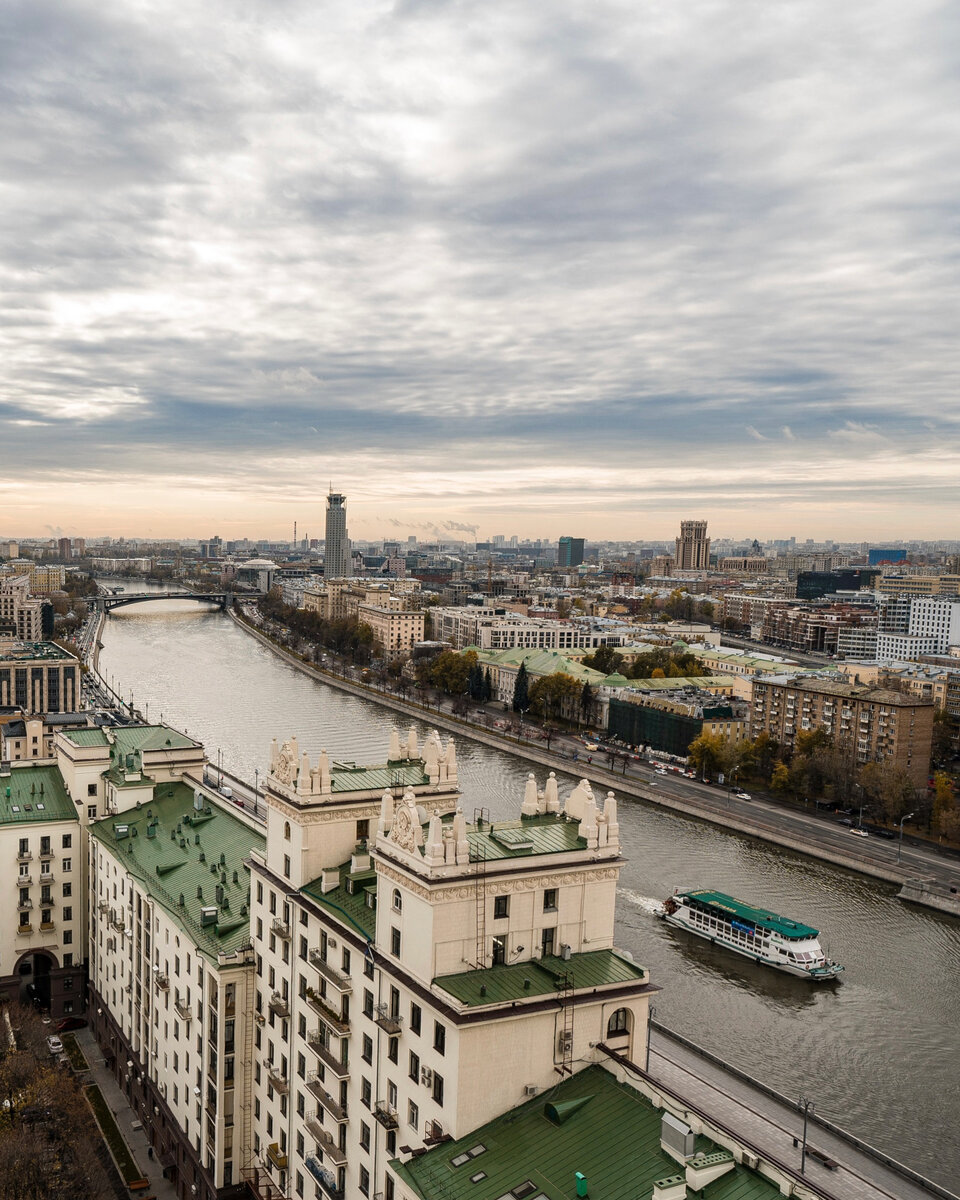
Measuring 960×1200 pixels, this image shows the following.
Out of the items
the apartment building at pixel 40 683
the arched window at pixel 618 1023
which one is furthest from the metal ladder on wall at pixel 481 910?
the apartment building at pixel 40 683

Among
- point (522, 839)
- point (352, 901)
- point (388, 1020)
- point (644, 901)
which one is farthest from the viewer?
point (644, 901)

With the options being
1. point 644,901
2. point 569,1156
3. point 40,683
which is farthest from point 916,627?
point 569,1156

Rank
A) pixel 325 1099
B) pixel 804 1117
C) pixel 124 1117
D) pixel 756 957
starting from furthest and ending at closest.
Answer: pixel 756 957 → pixel 124 1117 → pixel 804 1117 → pixel 325 1099

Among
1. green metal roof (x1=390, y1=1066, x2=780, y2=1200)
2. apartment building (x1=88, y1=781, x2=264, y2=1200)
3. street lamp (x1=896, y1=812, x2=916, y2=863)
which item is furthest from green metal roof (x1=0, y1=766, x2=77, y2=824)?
street lamp (x1=896, y1=812, x2=916, y2=863)

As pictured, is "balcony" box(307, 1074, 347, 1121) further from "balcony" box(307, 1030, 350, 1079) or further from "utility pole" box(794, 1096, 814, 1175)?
"utility pole" box(794, 1096, 814, 1175)

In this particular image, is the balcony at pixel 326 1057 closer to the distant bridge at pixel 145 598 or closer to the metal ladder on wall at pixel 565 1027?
the metal ladder on wall at pixel 565 1027

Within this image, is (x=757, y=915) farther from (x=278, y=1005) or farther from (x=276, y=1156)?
(x=278, y=1005)
